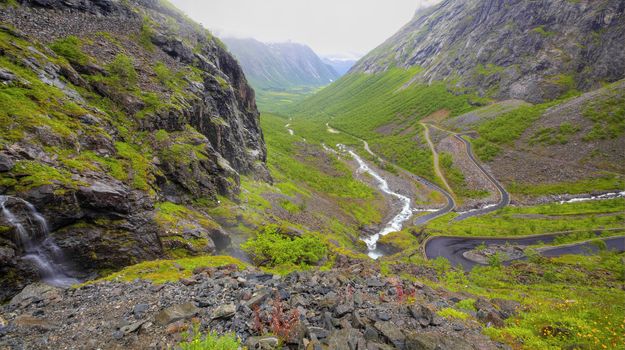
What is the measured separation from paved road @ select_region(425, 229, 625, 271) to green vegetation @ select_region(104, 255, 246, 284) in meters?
38.4

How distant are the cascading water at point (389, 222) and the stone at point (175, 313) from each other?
43.0 m

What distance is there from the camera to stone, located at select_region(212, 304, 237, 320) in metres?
11.5

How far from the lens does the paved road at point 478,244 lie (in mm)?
45562

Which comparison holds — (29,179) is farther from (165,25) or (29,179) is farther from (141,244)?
(165,25)

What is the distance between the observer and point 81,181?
67.2ft

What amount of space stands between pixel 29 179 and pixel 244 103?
63641 mm

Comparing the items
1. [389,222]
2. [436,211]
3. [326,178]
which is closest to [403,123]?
[326,178]

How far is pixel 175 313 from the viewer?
11602 millimetres

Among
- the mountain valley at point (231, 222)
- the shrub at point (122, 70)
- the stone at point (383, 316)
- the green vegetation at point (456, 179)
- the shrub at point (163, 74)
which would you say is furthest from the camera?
the green vegetation at point (456, 179)

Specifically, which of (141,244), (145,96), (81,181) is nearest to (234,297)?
(141,244)

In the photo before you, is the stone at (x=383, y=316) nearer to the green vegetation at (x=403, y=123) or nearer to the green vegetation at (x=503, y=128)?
the green vegetation at (x=403, y=123)

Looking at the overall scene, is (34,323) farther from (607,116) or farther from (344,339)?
(607,116)

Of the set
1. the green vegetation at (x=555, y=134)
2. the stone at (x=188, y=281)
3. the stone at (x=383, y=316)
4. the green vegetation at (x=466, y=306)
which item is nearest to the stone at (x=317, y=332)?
the stone at (x=383, y=316)

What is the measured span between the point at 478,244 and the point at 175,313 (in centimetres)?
5467
